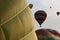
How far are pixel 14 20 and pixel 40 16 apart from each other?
87 centimetres

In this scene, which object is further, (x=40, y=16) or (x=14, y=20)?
(x=40, y=16)

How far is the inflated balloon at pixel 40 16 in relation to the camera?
1.58 m

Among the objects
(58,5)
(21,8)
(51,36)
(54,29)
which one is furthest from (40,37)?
(21,8)

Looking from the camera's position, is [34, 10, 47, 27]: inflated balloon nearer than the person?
No

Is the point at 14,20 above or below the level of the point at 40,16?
above

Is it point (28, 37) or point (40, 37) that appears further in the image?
point (40, 37)

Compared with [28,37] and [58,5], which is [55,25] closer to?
[58,5]

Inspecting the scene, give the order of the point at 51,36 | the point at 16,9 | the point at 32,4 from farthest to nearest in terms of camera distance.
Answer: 1. the point at 32,4
2. the point at 51,36
3. the point at 16,9

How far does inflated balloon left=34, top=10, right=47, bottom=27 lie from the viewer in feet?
5.18

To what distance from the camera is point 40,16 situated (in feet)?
5.38

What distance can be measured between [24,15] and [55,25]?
80cm

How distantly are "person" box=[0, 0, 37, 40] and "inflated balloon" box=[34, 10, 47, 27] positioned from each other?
2.35ft

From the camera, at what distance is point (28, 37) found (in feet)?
2.89

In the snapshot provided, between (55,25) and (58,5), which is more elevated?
(58,5)
